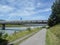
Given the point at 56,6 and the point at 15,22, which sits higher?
the point at 56,6

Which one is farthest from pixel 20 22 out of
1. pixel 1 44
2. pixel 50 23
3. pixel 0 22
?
pixel 1 44

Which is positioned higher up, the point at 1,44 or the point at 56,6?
the point at 56,6

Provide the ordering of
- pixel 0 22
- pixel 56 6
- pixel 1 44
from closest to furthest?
pixel 1 44, pixel 56 6, pixel 0 22

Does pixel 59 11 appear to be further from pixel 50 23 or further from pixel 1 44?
pixel 1 44

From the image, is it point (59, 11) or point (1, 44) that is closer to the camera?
point (1, 44)

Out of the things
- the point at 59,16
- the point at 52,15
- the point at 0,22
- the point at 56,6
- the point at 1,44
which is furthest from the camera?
Answer: the point at 0,22

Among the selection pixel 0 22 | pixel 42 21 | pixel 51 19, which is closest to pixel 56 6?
pixel 51 19

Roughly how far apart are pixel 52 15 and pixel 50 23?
4.54m

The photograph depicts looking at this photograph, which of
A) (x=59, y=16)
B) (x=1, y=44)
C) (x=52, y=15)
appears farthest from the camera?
(x=52, y=15)

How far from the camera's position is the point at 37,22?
115 meters

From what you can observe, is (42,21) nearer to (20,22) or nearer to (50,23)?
(20,22)

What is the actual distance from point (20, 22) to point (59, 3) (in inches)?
1825

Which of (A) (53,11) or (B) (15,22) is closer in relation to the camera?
(A) (53,11)

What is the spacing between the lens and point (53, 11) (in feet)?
254
